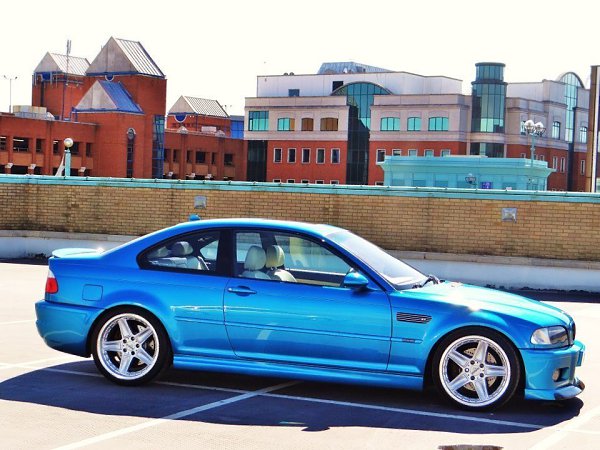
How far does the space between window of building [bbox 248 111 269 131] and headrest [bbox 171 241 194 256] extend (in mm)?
104662

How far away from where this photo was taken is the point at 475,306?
27.5 feet

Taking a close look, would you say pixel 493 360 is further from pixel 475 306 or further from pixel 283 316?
pixel 283 316

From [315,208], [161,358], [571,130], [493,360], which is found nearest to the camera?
[493,360]

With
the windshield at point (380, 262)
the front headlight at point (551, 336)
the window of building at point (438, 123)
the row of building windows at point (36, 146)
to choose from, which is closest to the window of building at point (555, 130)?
the window of building at point (438, 123)

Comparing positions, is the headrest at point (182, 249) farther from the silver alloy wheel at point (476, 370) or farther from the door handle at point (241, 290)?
the silver alloy wheel at point (476, 370)

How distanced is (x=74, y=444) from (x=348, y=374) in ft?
8.10

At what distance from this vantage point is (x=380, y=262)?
9.09 m

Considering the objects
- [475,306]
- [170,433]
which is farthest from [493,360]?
[170,433]

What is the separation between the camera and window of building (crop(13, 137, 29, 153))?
84.8 metres

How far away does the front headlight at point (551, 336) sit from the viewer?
828 centimetres

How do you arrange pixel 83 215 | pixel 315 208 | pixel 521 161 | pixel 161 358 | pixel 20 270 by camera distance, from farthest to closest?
pixel 521 161, pixel 83 215, pixel 315 208, pixel 20 270, pixel 161 358

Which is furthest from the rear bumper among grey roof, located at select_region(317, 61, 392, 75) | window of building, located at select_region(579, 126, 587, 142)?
window of building, located at select_region(579, 126, 587, 142)

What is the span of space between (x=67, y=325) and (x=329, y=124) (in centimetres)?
10191

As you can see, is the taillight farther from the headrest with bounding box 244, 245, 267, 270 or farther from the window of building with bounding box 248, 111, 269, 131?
the window of building with bounding box 248, 111, 269, 131
